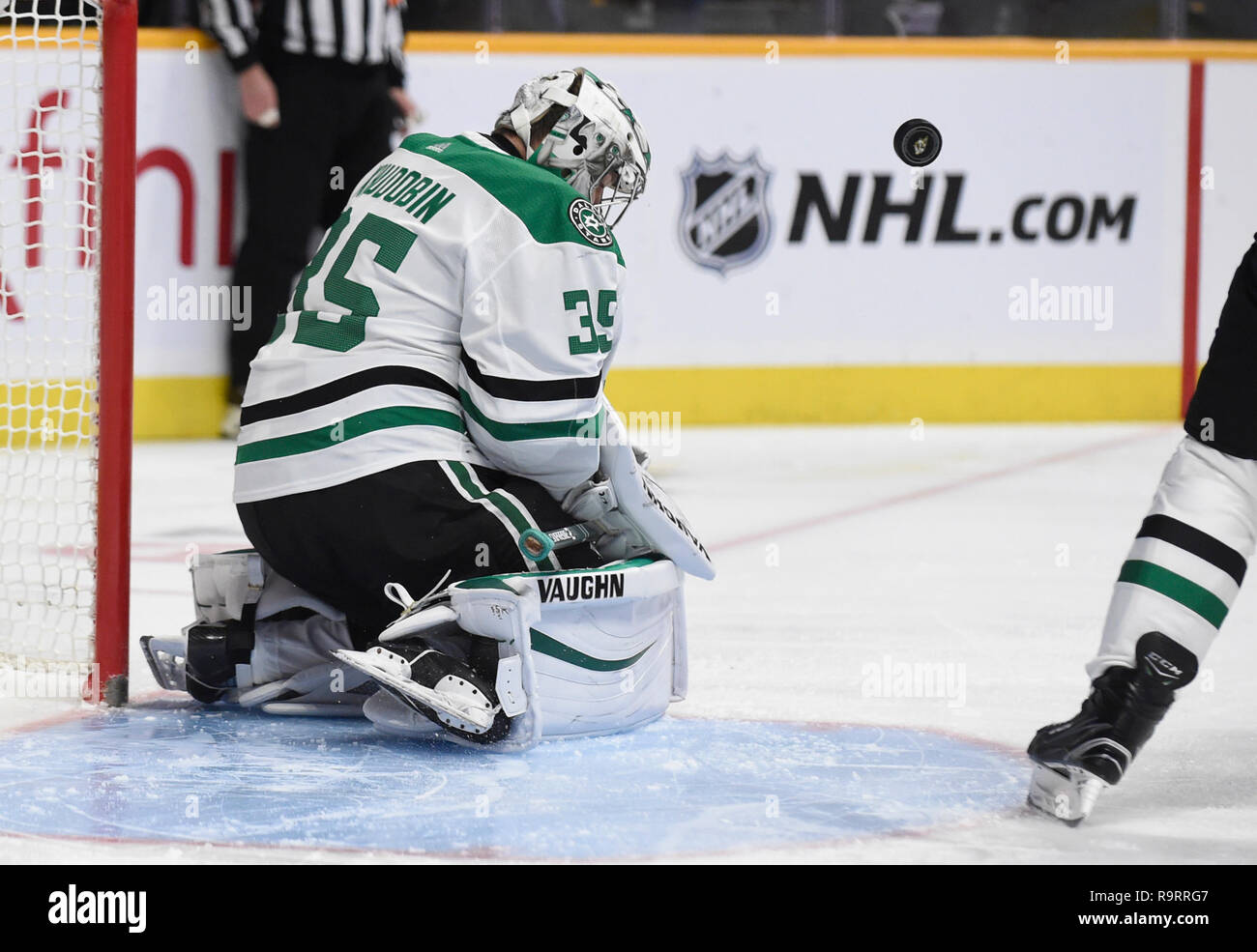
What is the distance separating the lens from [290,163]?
5977 mm

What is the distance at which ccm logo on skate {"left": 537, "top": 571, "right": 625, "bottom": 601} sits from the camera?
239cm

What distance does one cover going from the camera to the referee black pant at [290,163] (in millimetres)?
5965

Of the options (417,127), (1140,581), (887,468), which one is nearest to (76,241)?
(417,127)

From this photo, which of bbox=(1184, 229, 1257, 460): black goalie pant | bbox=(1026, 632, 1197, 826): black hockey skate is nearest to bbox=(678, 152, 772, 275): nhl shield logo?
bbox=(1184, 229, 1257, 460): black goalie pant

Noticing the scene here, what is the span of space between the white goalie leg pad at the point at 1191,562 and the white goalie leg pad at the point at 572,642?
2.19ft

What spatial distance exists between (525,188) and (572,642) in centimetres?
62

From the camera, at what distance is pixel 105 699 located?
2.68 meters

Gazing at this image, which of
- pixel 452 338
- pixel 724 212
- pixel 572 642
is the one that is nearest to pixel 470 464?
pixel 452 338

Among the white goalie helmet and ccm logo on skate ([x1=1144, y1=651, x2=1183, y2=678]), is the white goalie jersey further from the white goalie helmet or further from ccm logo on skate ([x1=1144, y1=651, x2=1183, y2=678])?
ccm logo on skate ([x1=1144, y1=651, x2=1183, y2=678])

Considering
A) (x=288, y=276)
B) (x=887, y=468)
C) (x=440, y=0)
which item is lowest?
(x=887, y=468)
